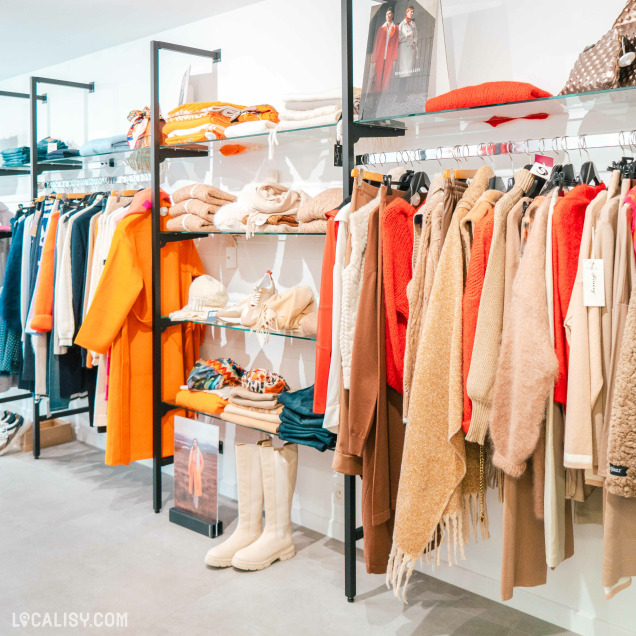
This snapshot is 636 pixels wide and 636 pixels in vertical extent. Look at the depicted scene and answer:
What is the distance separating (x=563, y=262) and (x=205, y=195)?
190 cm

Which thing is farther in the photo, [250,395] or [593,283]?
[250,395]

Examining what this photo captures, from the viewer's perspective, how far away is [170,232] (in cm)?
339

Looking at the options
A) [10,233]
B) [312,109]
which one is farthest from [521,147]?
[10,233]

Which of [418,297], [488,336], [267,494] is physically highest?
[418,297]

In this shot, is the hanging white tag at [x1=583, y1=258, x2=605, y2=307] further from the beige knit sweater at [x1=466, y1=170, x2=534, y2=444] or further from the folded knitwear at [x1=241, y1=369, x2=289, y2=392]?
the folded knitwear at [x1=241, y1=369, x2=289, y2=392]

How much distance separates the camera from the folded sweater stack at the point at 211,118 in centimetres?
303

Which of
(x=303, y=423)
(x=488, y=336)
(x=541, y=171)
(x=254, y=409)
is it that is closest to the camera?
(x=488, y=336)

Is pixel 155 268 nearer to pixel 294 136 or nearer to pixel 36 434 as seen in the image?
pixel 294 136

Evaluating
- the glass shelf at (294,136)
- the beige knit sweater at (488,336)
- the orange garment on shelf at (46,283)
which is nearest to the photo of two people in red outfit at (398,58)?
the glass shelf at (294,136)

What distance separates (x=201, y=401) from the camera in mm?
3195

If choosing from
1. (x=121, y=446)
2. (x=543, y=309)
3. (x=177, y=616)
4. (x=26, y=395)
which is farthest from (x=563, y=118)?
(x=26, y=395)

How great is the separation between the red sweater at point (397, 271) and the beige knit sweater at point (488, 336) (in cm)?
33

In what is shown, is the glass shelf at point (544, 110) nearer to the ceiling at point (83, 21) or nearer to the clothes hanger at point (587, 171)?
the clothes hanger at point (587, 171)

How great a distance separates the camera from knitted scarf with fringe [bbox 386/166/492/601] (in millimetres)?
1909
